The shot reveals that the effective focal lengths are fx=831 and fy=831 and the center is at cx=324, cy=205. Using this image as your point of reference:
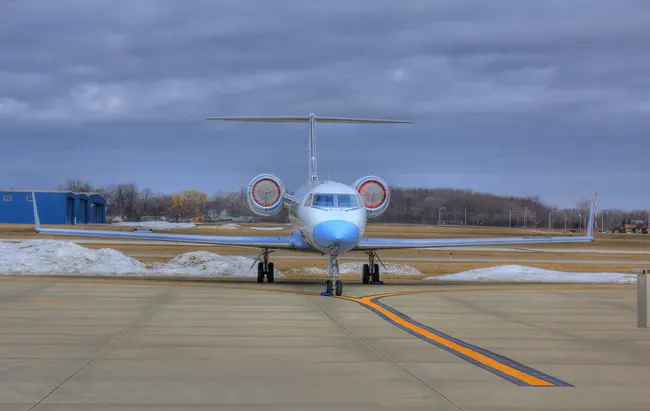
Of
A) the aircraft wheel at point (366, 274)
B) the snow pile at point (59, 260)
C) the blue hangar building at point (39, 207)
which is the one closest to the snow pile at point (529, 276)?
the aircraft wheel at point (366, 274)

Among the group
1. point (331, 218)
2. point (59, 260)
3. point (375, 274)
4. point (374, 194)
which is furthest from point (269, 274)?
point (59, 260)

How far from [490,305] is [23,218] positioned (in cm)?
8282

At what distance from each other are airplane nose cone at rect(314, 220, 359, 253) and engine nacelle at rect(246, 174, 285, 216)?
Result: 815 centimetres

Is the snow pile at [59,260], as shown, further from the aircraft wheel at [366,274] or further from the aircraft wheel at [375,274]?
the aircraft wheel at [375,274]

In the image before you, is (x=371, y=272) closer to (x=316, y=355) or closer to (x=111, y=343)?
(x=111, y=343)

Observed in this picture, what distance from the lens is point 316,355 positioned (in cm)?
1106

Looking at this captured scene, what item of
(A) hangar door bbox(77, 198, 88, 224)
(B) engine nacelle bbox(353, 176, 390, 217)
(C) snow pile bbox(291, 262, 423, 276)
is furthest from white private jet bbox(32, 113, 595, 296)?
(A) hangar door bbox(77, 198, 88, 224)

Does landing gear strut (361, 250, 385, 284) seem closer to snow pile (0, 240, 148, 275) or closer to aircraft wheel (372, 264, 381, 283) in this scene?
aircraft wheel (372, 264, 381, 283)

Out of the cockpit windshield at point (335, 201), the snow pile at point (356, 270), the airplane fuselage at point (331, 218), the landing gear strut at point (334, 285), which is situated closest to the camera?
the landing gear strut at point (334, 285)

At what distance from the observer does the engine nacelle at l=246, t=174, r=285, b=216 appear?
32.2m

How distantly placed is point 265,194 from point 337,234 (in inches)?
360

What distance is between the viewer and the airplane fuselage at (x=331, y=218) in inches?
938

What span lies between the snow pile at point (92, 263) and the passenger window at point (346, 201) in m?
10.2

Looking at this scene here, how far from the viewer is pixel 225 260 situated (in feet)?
133
